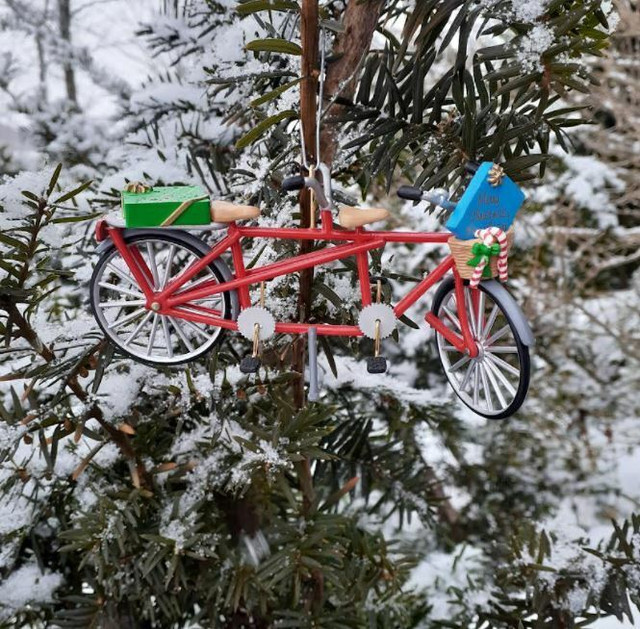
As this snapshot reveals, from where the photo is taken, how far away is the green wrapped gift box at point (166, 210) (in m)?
0.49

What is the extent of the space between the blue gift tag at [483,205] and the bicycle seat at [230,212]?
0.15 meters

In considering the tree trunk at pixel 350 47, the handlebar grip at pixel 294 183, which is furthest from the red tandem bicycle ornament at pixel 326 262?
the tree trunk at pixel 350 47

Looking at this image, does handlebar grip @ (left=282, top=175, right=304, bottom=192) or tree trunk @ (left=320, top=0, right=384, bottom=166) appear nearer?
handlebar grip @ (left=282, top=175, right=304, bottom=192)

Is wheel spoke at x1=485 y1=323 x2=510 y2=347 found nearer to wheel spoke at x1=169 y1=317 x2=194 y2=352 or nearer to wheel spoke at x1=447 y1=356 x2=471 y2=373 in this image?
wheel spoke at x1=447 y1=356 x2=471 y2=373

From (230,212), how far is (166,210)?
49mm

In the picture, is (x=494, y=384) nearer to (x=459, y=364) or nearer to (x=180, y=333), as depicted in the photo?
(x=459, y=364)

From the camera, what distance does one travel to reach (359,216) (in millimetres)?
→ 483

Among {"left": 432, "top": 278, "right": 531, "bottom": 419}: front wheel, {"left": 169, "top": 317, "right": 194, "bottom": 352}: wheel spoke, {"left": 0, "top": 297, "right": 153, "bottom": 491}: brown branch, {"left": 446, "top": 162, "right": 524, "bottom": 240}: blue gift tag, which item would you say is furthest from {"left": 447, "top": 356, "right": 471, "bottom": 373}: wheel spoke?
{"left": 0, "top": 297, "right": 153, "bottom": 491}: brown branch

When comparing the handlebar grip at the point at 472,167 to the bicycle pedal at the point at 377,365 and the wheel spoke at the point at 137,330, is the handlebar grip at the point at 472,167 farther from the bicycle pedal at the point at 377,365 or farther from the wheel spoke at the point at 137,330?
the wheel spoke at the point at 137,330

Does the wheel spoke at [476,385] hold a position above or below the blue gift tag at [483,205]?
below

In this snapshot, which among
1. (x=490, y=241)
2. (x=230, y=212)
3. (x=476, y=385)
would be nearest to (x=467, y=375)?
(x=476, y=385)

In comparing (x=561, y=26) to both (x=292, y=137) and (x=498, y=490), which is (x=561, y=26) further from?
(x=498, y=490)

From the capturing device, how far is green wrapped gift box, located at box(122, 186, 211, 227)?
49cm

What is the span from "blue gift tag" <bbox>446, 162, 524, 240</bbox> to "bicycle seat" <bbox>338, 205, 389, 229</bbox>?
0.05 m
